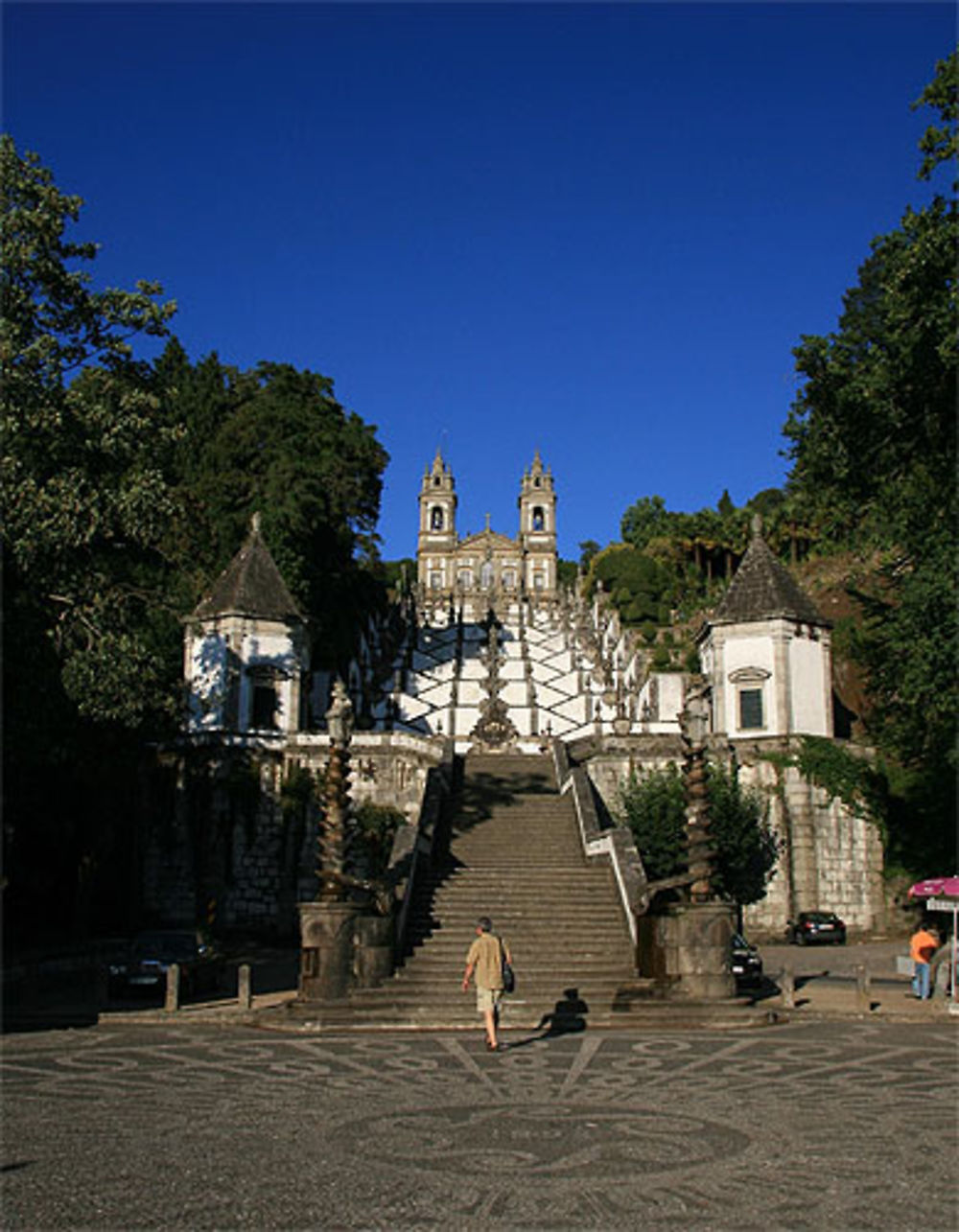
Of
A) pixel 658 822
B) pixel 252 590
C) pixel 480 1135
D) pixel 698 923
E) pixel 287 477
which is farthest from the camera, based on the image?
pixel 287 477

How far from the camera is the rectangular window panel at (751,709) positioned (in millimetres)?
35969

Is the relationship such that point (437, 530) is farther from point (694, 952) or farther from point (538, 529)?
point (694, 952)

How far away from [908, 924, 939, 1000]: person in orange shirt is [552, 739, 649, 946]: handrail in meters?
5.00

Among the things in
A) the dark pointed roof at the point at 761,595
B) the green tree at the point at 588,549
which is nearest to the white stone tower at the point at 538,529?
the green tree at the point at 588,549

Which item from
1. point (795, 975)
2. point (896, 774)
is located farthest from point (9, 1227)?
point (896, 774)

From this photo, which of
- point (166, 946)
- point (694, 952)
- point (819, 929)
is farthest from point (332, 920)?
point (819, 929)

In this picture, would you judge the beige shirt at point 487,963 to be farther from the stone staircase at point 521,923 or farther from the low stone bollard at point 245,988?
the low stone bollard at point 245,988

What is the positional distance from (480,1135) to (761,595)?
2925 cm

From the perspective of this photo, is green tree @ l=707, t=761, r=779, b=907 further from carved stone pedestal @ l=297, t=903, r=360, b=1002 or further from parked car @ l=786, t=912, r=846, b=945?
carved stone pedestal @ l=297, t=903, r=360, b=1002

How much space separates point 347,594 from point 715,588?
102 ft

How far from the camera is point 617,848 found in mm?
24156

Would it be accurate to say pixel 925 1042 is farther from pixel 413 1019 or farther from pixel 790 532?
pixel 790 532

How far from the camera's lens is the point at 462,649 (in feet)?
234

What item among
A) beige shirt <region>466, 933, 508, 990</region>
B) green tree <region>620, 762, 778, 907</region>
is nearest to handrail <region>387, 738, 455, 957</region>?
green tree <region>620, 762, 778, 907</region>
